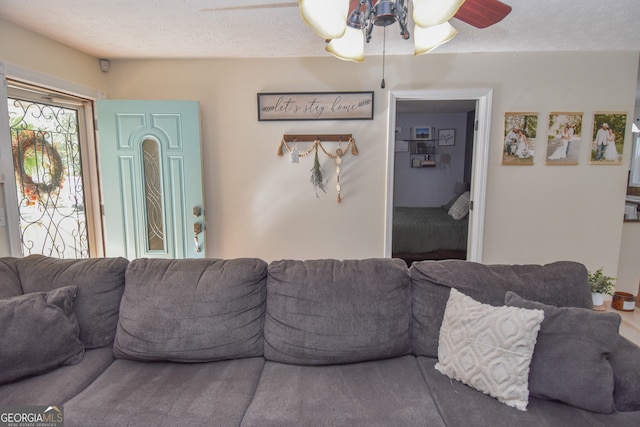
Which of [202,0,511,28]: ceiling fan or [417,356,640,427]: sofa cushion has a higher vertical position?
[202,0,511,28]: ceiling fan

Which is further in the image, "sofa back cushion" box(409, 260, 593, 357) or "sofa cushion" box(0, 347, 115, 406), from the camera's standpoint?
"sofa back cushion" box(409, 260, 593, 357)

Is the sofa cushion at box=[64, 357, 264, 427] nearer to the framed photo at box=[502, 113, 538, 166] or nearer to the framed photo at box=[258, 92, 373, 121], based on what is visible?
the framed photo at box=[258, 92, 373, 121]

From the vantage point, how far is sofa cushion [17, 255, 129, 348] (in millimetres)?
1562

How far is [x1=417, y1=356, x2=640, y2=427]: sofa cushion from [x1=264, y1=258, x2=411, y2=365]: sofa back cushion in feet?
1.06

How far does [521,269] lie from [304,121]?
2.05 metres

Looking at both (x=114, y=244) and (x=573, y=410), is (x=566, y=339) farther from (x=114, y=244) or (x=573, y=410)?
(x=114, y=244)

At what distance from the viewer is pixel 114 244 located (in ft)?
9.44

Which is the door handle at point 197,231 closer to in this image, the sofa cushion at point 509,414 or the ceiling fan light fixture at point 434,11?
the sofa cushion at point 509,414

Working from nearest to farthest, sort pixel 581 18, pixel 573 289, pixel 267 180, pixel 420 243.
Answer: pixel 573 289 → pixel 581 18 → pixel 267 180 → pixel 420 243

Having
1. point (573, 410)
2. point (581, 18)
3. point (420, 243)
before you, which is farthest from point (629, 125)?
point (573, 410)

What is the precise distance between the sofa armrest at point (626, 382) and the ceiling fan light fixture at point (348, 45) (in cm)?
166

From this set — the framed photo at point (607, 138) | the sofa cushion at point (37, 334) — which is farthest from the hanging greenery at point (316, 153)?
the framed photo at point (607, 138)

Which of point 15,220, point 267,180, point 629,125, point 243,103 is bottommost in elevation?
point 15,220

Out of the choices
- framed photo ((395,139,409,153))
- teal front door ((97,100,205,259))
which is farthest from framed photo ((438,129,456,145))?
teal front door ((97,100,205,259))
